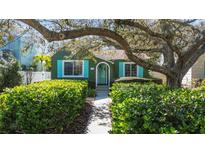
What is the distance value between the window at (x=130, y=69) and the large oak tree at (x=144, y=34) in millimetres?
11769

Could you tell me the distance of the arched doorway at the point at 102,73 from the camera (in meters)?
27.1

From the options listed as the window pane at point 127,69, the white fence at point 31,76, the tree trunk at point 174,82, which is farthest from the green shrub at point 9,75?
the tree trunk at point 174,82

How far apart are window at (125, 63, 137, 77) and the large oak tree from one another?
1177 centimetres

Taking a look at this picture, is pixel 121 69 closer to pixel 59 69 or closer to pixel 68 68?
pixel 68 68

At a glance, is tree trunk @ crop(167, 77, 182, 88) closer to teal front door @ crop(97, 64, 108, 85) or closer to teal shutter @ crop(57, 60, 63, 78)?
teal shutter @ crop(57, 60, 63, 78)

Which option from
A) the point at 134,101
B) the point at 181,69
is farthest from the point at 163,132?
the point at 181,69

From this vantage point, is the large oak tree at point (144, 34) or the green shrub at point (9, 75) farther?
the green shrub at point (9, 75)

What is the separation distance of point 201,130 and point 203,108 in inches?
26.5

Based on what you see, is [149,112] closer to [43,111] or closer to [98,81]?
[43,111]

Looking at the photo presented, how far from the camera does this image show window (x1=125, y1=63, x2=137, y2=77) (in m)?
26.1

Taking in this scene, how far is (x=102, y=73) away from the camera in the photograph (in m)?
27.4

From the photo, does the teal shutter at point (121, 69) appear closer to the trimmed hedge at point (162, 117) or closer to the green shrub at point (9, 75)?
the green shrub at point (9, 75)

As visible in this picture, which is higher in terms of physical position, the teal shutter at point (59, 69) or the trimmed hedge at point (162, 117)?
the teal shutter at point (59, 69)

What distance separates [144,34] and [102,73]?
1590 centimetres
